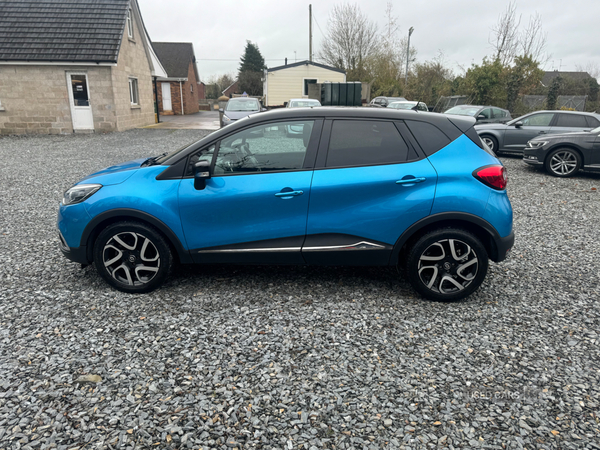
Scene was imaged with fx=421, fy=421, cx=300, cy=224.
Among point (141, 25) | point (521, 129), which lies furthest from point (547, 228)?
point (141, 25)

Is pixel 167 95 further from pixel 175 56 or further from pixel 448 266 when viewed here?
pixel 448 266

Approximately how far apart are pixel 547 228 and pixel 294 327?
4.64m

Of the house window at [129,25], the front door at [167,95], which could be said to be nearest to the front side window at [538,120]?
the house window at [129,25]

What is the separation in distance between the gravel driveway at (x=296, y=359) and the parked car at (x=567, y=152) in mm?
6416

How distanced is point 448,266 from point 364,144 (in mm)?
1285

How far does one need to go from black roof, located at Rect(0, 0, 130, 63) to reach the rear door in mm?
17660

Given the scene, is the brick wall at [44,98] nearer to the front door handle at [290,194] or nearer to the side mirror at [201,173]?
the side mirror at [201,173]

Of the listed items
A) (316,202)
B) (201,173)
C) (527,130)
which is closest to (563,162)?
(527,130)

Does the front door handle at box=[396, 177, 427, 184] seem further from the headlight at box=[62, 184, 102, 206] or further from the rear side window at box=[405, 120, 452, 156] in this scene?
the headlight at box=[62, 184, 102, 206]

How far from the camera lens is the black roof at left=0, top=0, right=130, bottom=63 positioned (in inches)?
701

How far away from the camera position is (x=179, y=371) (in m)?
2.80

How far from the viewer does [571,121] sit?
1159 cm

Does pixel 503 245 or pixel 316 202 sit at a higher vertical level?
pixel 316 202

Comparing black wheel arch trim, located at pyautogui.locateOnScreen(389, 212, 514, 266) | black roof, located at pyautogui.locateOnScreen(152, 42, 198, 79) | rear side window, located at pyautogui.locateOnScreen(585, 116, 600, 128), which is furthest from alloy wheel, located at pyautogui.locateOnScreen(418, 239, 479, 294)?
black roof, located at pyautogui.locateOnScreen(152, 42, 198, 79)
